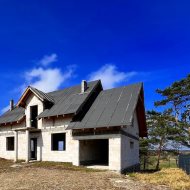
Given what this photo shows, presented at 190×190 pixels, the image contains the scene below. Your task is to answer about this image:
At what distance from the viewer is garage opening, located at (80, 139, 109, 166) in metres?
22.4

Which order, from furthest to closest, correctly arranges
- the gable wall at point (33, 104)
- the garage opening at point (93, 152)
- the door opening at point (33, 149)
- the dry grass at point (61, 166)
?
the door opening at point (33, 149) < the gable wall at point (33, 104) < the garage opening at point (93, 152) < the dry grass at point (61, 166)

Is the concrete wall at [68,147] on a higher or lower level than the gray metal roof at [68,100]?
lower

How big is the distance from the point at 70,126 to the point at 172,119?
58.8 ft

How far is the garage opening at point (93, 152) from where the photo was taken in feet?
73.5

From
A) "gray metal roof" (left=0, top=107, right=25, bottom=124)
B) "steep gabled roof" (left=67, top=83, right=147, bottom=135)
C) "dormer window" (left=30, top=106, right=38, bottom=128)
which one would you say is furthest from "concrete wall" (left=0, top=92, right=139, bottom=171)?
"steep gabled roof" (left=67, top=83, right=147, bottom=135)

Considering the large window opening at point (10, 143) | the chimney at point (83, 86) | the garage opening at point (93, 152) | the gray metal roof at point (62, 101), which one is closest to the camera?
the garage opening at point (93, 152)

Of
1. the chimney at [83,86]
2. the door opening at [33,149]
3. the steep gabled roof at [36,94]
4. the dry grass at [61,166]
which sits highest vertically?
the chimney at [83,86]

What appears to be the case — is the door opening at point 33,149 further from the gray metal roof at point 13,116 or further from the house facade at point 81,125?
the gray metal roof at point 13,116

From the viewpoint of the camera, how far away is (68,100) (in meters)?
25.4

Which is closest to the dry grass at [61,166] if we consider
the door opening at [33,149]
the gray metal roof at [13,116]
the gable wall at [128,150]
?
the gable wall at [128,150]

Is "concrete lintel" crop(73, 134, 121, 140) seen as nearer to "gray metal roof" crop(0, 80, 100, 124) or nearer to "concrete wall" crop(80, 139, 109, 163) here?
"concrete wall" crop(80, 139, 109, 163)

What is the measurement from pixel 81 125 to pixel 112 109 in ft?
8.90

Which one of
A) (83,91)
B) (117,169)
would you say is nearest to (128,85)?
(83,91)

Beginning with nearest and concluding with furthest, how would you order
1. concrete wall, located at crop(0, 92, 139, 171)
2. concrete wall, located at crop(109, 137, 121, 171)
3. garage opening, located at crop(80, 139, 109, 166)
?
1. concrete wall, located at crop(109, 137, 121, 171)
2. concrete wall, located at crop(0, 92, 139, 171)
3. garage opening, located at crop(80, 139, 109, 166)
